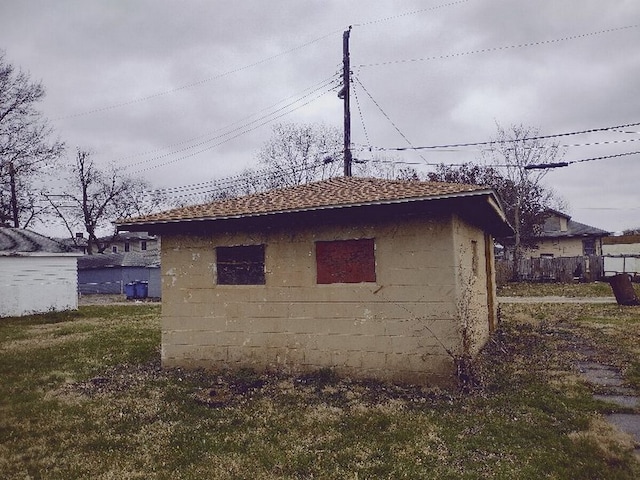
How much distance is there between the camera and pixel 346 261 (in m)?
7.62

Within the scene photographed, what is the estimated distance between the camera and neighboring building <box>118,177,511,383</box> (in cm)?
705

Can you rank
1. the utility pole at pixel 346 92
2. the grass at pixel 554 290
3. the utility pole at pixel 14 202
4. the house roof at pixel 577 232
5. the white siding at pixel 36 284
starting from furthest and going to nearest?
1. the house roof at pixel 577 232
2. the utility pole at pixel 14 202
3. the grass at pixel 554 290
4. the white siding at pixel 36 284
5. the utility pole at pixel 346 92

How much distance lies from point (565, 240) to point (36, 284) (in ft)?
116

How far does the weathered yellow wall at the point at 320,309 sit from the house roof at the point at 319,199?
1.67 feet

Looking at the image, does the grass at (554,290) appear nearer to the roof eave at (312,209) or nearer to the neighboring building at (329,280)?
the neighboring building at (329,280)

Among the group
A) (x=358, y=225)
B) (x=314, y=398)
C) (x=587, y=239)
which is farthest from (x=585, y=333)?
(x=587, y=239)

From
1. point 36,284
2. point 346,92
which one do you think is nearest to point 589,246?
point 346,92

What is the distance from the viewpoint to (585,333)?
36.9 feet

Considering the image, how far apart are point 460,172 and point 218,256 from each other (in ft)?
94.6

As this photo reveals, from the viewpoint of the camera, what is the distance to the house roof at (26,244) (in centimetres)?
1948

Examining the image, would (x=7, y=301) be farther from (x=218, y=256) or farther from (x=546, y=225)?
(x=546, y=225)

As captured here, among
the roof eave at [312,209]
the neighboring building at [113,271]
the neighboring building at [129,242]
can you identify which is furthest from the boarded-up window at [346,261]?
the neighboring building at [129,242]

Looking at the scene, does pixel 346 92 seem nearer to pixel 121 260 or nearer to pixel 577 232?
pixel 577 232

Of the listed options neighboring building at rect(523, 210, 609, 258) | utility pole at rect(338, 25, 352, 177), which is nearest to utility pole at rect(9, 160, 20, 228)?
utility pole at rect(338, 25, 352, 177)
